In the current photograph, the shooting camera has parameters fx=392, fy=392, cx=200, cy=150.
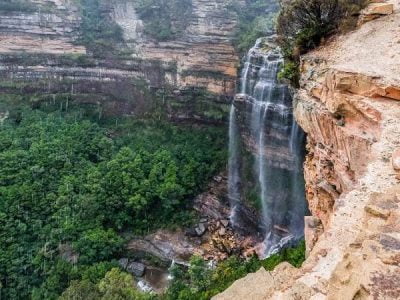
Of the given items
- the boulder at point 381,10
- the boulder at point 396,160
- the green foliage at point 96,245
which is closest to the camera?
the boulder at point 396,160

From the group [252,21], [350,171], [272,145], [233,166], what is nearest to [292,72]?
[350,171]

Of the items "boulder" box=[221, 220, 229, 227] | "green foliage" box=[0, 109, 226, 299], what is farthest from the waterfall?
"boulder" box=[221, 220, 229, 227]

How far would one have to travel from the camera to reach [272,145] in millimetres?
18156

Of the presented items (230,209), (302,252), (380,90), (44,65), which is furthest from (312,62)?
(44,65)

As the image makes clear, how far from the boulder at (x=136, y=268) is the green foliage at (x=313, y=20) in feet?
35.6

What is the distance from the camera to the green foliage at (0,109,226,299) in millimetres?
16391

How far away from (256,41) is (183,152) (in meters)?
6.99

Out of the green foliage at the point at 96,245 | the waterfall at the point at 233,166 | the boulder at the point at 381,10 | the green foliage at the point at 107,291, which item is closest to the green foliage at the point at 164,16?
the waterfall at the point at 233,166

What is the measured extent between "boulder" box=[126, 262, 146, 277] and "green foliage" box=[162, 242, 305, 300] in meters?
2.06

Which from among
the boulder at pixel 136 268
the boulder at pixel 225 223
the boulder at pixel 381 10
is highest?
the boulder at pixel 381 10

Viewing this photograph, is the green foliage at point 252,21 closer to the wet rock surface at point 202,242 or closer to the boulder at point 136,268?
the wet rock surface at point 202,242

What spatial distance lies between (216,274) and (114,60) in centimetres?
1491

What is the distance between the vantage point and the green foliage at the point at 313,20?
1079 centimetres

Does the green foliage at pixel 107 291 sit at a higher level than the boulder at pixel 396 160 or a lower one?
lower
